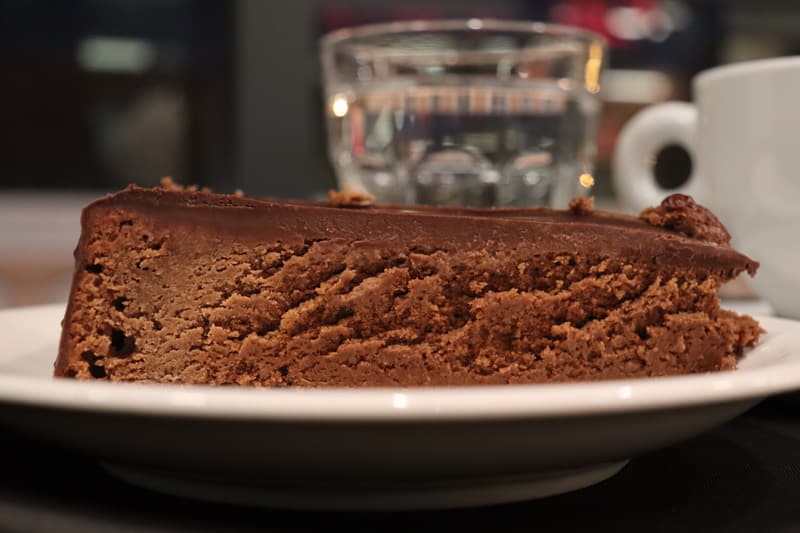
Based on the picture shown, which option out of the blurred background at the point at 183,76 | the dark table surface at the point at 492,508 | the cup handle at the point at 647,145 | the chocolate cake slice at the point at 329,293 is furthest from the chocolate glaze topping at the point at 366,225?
the blurred background at the point at 183,76

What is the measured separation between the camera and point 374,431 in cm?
34

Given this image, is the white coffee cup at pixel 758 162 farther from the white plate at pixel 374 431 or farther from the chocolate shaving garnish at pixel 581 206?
the white plate at pixel 374 431

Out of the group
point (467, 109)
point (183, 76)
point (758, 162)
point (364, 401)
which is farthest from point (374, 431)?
point (183, 76)

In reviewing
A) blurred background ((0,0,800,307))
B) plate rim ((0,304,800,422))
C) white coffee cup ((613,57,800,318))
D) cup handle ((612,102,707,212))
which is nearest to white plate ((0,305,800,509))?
plate rim ((0,304,800,422))

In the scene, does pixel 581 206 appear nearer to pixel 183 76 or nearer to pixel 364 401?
pixel 364 401

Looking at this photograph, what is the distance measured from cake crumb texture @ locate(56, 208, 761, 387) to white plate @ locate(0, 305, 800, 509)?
6.5 inches

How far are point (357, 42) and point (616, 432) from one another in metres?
0.88

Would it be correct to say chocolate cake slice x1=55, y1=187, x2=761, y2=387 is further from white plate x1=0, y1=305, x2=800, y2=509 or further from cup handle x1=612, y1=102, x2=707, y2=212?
cup handle x1=612, y1=102, x2=707, y2=212

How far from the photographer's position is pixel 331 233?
595mm

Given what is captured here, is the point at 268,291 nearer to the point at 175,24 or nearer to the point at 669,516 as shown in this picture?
the point at 669,516

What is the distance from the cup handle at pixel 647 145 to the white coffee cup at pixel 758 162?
0.22ft

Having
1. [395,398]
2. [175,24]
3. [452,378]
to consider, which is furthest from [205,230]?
[175,24]

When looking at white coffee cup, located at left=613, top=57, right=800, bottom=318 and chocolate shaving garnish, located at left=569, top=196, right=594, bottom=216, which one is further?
white coffee cup, located at left=613, top=57, right=800, bottom=318

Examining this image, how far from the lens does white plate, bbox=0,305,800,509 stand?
1.08ft
